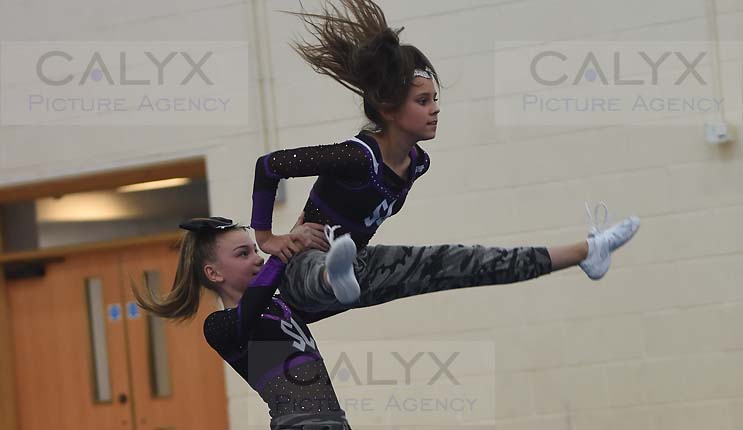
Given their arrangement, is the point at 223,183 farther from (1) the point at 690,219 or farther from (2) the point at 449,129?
(1) the point at 690,219

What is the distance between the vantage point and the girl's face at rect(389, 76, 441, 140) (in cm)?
358

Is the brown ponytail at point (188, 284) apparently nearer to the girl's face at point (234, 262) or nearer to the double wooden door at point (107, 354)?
the girl's face at point (234, 262)

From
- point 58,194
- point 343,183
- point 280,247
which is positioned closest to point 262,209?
point 280,247

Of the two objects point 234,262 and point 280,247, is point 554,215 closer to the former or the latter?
point 234,262

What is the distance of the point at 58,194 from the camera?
6.88 meters

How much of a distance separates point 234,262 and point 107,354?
349 centimetres

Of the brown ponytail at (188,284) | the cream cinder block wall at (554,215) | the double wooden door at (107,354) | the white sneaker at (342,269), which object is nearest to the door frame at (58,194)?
the double wooden door at (107,354)

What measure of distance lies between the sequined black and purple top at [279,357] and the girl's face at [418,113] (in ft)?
2.21

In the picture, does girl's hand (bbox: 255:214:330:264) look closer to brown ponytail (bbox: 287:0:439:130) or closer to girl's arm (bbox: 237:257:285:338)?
girl's arm (bbox: 237:257:285:338)

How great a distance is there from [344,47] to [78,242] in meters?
3.87

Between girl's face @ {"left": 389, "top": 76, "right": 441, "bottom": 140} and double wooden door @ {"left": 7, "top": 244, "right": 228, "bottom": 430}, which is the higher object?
girl's face @ {"left": 389, "top": 76, "right": 441, "bottom": 140}

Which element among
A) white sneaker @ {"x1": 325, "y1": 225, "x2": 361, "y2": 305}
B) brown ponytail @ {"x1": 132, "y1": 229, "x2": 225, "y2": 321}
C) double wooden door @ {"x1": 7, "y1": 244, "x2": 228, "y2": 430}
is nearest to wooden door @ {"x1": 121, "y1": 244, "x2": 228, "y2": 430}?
double wooden door @ {"x1": 7, "y1": 244, "x2": 228, "y2": 430}

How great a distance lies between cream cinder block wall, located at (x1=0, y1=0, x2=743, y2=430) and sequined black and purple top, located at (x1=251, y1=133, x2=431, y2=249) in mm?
2154

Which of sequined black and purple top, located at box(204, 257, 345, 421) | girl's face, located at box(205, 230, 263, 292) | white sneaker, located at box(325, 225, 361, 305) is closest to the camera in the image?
white sneaker, located at box(325, 225, 361, 305)
